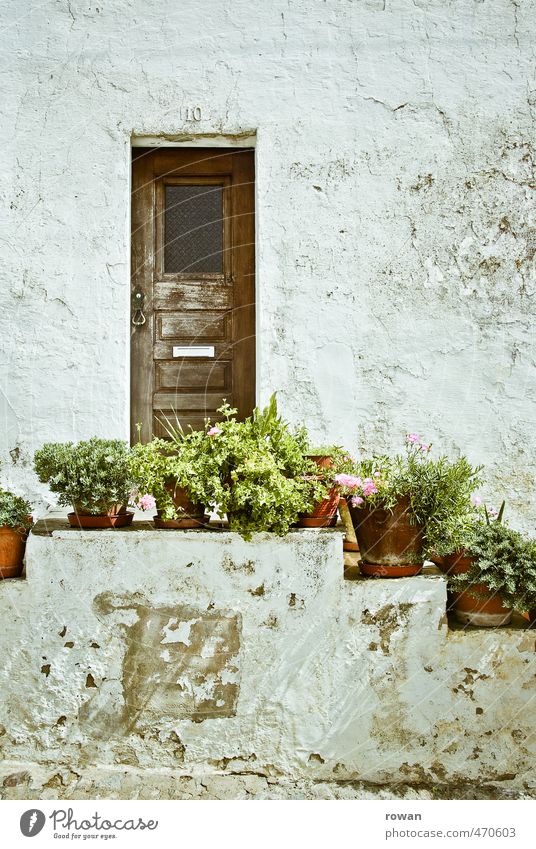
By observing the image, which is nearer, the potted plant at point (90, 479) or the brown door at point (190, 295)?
the potted plant at point (90, 479)

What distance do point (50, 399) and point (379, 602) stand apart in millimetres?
2316

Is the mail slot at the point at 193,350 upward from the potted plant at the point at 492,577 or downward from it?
upward

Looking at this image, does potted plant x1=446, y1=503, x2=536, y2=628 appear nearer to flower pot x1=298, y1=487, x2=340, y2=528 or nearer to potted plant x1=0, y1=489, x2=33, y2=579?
flower pot x1=298, y1=487, x2=340, y2=528

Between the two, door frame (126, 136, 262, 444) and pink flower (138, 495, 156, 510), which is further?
door frame (126, 136, 262, 444)

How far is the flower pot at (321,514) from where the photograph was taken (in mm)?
3217

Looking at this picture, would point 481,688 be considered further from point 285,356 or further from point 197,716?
point 285,356

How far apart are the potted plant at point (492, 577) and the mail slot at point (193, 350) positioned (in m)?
2.11

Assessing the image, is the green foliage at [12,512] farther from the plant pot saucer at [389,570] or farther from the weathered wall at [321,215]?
the plant pot saucer at [389,570]

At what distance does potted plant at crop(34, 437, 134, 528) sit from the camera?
314 centimetres

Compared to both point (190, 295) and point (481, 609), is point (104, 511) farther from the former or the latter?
point (190, 295)

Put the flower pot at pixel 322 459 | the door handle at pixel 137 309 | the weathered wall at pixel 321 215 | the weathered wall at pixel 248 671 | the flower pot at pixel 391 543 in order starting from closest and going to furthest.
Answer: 1. the weathered wall at pixel 248 671
2. the flower pot at pixel 391 543
3. the flower pot at pixel 322 459
4. the weathered wall at pixel 321 215
5. the door handle at pixel 137 309

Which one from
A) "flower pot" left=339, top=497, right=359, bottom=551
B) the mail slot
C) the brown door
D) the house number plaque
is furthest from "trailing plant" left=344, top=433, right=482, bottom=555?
the house number plaque

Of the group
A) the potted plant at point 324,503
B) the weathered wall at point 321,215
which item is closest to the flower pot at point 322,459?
the potted plant at point 324,503
